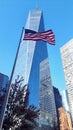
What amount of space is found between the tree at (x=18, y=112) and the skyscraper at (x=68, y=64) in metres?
130

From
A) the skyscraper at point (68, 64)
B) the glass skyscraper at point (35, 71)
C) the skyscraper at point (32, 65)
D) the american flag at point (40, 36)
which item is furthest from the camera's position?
the glass skyscraper at point (35, 71)

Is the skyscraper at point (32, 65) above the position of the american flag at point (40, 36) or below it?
above

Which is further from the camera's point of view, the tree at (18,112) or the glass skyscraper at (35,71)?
the glass skyscraper at (35,71)

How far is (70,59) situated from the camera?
541ft

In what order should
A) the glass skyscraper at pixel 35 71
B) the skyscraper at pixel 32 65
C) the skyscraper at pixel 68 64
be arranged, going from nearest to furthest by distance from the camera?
1. the skyscraper at pixel 68 64
2. the skyscraper at pixel 32 65
3. the glass skyscraper at pixel 35 71

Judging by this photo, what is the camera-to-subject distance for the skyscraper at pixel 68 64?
152 meters

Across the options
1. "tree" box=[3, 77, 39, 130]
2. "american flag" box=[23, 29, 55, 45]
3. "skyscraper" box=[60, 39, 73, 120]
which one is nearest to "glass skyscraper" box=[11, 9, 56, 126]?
"skyscraper" box=[60, 39, 73, 120]

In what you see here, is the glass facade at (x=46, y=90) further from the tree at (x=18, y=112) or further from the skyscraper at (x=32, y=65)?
the tree at (x=18, y=112)

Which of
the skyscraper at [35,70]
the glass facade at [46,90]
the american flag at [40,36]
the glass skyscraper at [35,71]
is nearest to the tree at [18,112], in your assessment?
the american flag at [40,36]

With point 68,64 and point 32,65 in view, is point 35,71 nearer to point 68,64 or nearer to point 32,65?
point 32,65

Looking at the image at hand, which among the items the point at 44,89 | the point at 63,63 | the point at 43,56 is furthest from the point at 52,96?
the point at 43,56

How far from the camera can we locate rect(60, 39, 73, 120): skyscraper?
152m

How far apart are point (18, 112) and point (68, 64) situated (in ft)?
491

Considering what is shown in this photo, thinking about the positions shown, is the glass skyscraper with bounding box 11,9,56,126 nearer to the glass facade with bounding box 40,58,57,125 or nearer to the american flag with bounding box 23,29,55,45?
the glass facade with bounding box 40,58,57,125
